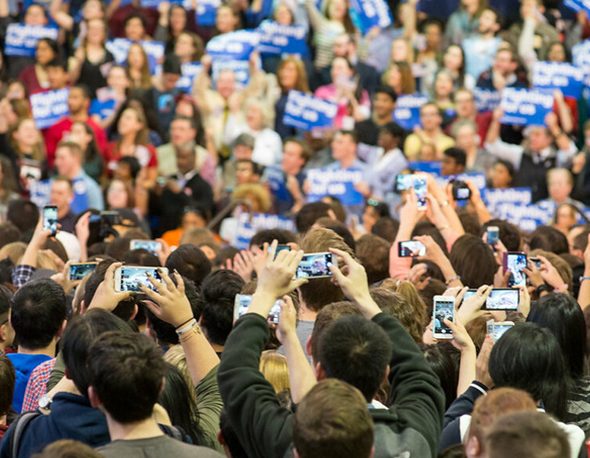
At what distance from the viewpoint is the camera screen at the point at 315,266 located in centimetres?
561

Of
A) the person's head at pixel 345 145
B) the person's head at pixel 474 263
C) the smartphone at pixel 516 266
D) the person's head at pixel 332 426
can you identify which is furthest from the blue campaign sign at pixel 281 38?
the person's head at pixel 332 426

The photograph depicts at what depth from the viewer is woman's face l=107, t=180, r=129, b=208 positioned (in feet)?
46.3

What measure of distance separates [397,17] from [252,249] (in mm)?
10604

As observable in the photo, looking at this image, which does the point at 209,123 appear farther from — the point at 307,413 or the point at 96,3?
the point at 307,413

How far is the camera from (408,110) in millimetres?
16125

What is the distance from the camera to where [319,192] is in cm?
1388

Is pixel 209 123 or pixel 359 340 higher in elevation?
pixel 359 340

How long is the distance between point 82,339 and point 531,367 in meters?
1.69

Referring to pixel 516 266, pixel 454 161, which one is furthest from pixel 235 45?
pixel 516 266

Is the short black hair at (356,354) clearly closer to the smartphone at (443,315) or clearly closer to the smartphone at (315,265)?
the smartphone at (315,265)

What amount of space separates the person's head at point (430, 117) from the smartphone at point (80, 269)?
8157 millimetres

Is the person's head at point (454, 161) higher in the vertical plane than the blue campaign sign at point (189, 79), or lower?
higher

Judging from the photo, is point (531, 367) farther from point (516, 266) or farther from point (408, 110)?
point (408, 110)

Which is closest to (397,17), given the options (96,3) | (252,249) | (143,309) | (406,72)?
(406,72)
